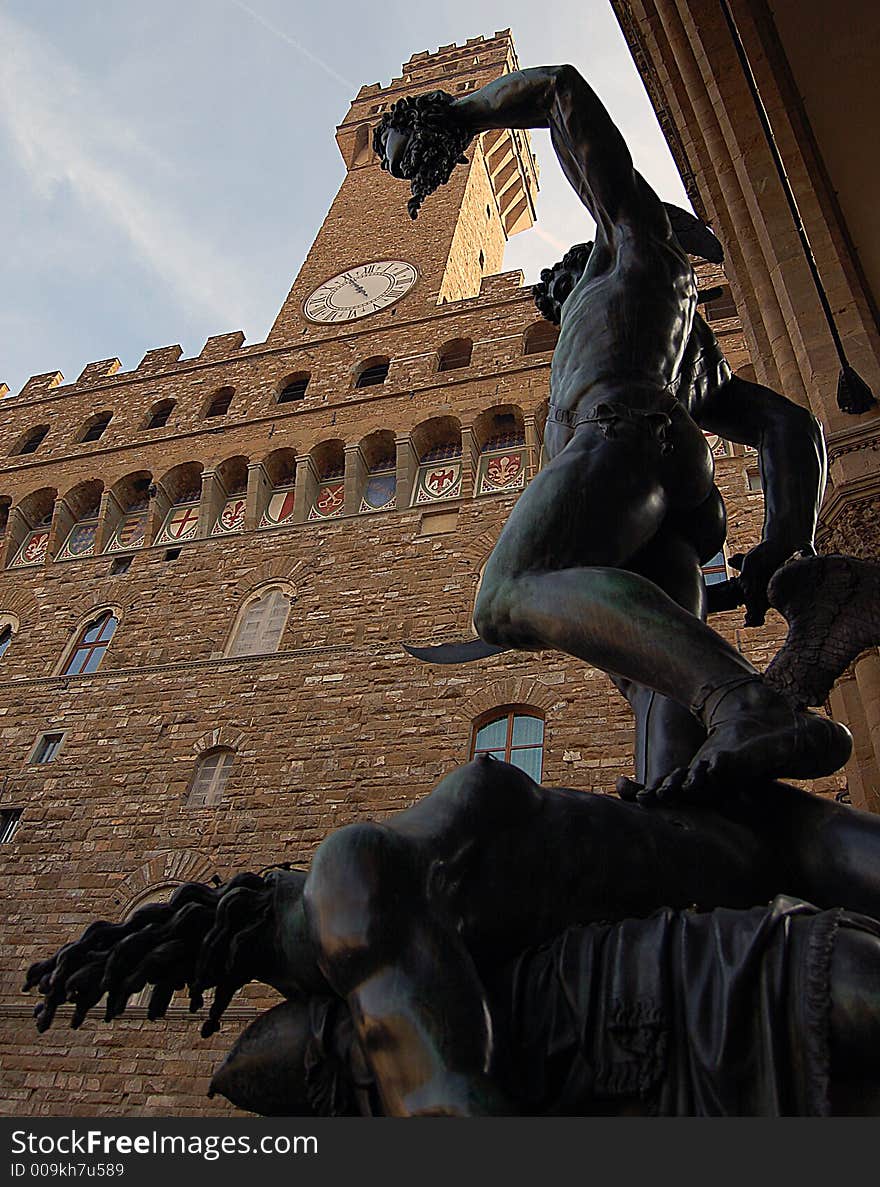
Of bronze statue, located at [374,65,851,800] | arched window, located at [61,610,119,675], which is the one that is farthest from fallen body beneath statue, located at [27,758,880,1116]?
arched window, located at [61,610,119,675]

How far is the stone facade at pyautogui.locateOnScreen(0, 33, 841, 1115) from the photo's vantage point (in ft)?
32.6

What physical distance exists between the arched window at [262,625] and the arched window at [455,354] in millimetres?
5220

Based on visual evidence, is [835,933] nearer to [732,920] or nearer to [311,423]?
[732,920]

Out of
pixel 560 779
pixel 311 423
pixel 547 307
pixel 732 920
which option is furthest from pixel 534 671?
pixel 732 920

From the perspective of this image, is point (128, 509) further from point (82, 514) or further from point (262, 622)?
point (262, 622)

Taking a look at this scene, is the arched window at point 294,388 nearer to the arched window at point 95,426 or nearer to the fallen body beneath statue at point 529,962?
the arched window at point 95,426

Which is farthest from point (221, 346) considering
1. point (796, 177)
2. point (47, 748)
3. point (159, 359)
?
point (796, 177)

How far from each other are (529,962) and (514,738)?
9360mm

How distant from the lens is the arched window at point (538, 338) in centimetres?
1520

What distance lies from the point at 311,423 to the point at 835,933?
A: 49.5 feet

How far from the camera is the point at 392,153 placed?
81.0 inches

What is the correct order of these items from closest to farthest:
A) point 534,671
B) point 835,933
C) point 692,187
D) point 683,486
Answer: point 835,933 → point 683,486 → point 692,187 → point 534,671

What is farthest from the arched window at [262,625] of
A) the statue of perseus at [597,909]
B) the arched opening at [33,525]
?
the statue of perseus at [597,909]

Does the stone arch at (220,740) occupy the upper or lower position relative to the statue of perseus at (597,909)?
upper
